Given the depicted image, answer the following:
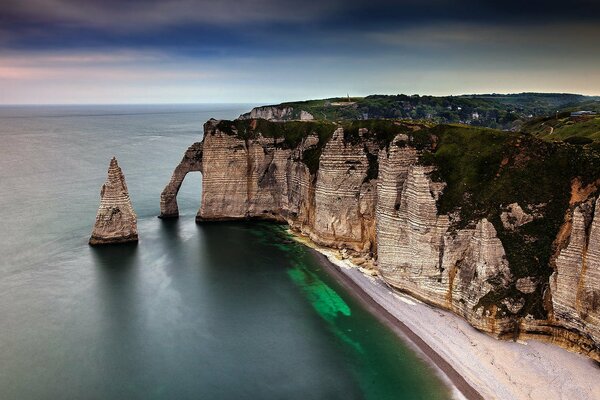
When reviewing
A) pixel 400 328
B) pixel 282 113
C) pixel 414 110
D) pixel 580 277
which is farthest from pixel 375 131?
pixel 414 110

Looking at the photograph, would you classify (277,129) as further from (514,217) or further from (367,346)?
(367,346)

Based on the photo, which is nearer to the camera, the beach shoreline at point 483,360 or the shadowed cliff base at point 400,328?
the beach shoreline at point 483,360

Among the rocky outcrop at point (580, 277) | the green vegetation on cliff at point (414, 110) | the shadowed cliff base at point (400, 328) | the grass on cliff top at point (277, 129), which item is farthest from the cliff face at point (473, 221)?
the green vegetation on cliff at point (414, 110)

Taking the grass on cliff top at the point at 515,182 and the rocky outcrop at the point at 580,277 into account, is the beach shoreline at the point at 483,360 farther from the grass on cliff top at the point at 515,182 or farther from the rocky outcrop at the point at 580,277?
the grass on cliff top at the point at 515,182

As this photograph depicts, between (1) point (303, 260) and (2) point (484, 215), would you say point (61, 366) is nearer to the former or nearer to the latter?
(1) point (303, 260)

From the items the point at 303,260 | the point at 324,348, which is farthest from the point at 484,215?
the point at 303,260
